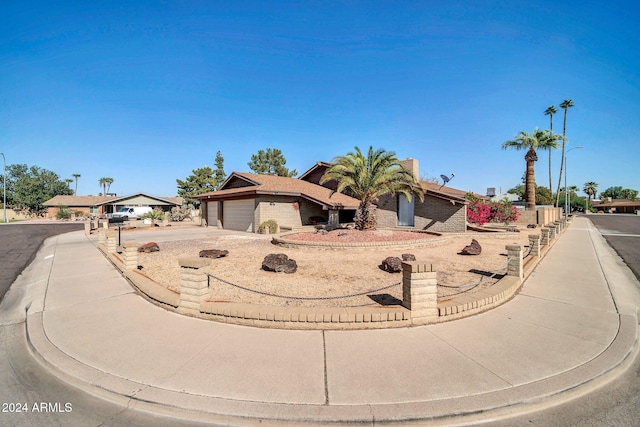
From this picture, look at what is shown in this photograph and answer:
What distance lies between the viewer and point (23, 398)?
319 cm

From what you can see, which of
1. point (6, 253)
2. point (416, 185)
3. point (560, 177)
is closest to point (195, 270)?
point (416, 185)

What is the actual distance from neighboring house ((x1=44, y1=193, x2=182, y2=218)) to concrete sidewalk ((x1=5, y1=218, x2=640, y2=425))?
43836 mm

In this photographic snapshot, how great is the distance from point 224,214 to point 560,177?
54.0m

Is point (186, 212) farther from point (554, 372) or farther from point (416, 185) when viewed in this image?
point (554, 372)

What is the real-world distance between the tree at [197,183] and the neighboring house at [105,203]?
9.12ft

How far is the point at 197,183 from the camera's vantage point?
165 feet

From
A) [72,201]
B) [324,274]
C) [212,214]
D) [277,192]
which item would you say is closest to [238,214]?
[277,192]

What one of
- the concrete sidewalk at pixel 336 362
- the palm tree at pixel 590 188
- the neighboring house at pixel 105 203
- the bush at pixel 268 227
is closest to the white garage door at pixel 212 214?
the bush at pixel 268 227

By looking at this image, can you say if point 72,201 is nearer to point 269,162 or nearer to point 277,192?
point 269,162

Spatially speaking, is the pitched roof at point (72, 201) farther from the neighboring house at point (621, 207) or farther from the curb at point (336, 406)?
the neighboring house at point (621, 207)

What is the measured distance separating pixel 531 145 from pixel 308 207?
26908 mm

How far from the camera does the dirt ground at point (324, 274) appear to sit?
6.03 m

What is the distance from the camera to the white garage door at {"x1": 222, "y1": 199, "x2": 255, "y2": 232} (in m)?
21.2

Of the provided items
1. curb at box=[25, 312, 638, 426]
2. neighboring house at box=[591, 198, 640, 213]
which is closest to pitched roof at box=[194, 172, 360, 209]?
curb at box=[25, 312, 638, 426]
